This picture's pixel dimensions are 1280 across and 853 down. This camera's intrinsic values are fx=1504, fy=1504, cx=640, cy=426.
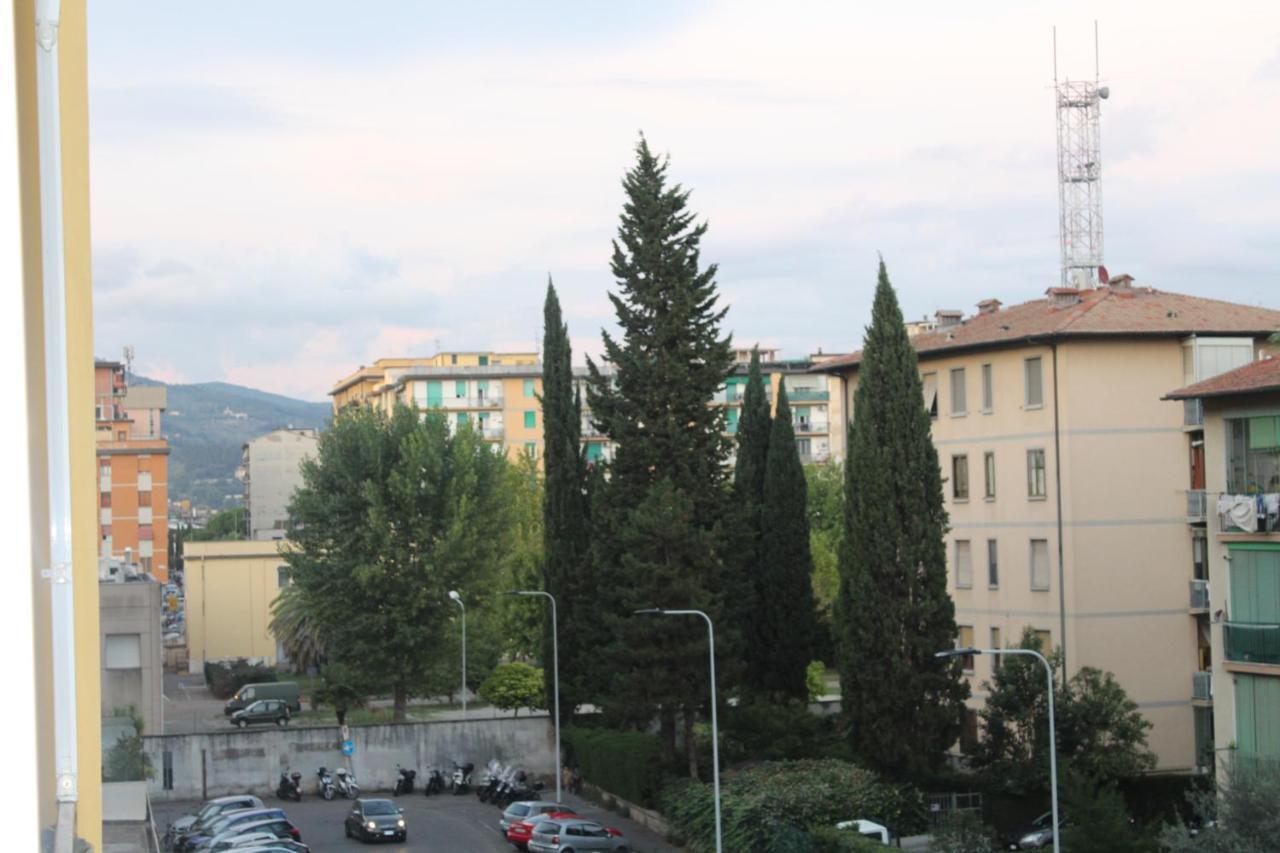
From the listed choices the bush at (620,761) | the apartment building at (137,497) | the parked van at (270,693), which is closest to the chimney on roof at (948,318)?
the bush at (620,761)

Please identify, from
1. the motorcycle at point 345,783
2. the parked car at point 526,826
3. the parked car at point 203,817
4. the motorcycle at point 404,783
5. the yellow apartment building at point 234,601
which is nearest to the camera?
the parked car at point 526,826

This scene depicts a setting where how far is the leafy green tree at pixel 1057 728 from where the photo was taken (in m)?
35.4

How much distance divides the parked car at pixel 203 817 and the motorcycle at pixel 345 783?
242 inches

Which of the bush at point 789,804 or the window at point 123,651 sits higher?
the window at point 123,651

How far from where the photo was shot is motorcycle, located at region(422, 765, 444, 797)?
4669 cm

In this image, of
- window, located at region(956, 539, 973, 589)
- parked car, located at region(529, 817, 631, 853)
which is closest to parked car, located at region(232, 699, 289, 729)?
parked car, located at region(529, 817, 631, 853)

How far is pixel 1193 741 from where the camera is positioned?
135 ft

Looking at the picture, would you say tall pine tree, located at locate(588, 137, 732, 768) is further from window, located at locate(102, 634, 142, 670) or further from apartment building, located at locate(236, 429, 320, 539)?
apartment building, located at locate(236, 429, 320, 539)

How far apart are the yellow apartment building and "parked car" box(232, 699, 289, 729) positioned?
22.9 metres

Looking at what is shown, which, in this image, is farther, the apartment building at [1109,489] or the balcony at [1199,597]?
the balcony at [1199,597]

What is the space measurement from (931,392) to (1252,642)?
20.6 metres

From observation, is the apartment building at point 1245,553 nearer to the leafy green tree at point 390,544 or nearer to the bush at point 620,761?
the bush at point 620,761

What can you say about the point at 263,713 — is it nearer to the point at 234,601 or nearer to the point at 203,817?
the point at 203,817

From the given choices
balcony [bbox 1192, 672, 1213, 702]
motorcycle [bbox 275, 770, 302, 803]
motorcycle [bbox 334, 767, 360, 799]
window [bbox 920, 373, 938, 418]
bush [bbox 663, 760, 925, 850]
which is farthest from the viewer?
motorcycle [bbox 334, 767, 360, 799]
